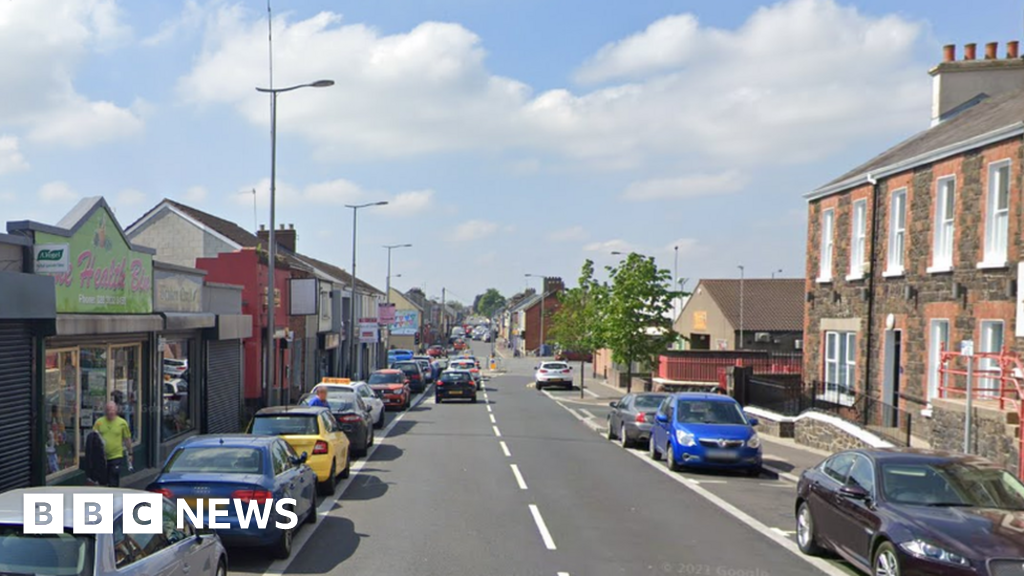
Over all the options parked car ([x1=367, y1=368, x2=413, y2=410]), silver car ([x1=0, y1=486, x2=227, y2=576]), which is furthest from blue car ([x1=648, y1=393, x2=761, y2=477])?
parked car ([x1=367, y1=368, x2=413, y2=410])

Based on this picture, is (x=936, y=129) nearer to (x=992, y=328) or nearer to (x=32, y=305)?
(x=992, y=328)

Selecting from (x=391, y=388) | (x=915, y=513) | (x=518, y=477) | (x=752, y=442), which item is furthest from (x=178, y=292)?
(x=915, y=513)

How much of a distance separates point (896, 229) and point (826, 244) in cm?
390

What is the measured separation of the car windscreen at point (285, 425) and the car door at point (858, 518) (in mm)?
8357

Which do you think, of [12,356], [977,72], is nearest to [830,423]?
[977,72]

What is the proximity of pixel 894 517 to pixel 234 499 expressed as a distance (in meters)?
6.72

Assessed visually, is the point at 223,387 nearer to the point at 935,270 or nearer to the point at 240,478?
the point at 240,478

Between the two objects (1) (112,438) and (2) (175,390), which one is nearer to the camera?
(1) (112,438)

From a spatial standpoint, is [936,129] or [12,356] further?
[936,129]

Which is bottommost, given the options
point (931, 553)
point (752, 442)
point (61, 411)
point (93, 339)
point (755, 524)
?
point (755, 524)

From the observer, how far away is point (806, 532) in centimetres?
1087

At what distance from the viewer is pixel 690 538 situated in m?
11.6

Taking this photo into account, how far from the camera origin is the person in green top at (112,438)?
12891mm

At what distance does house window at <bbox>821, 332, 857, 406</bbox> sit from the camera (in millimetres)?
23969
